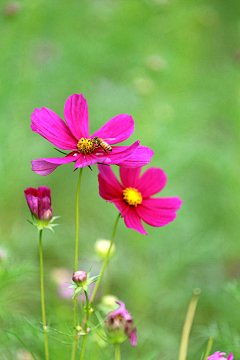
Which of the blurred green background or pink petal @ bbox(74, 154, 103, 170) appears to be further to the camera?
the blurred green background

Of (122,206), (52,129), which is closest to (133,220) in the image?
(122,206)

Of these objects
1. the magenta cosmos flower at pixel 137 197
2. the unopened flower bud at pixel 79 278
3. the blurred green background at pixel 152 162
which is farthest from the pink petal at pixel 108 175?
the blurred green background at pixel 152 162

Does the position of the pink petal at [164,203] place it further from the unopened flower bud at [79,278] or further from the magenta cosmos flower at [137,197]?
the unopened flower bud at [79,278]

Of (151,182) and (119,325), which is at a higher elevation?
(151,182)

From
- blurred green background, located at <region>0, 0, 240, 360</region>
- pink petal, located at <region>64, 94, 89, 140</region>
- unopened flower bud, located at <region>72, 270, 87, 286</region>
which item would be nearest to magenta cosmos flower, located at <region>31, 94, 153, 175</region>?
pink petal, located at <region>64, 94, 89, 140</region>

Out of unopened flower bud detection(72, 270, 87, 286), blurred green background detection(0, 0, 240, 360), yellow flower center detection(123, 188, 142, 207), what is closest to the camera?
unopened flower bud detection(72, 270, 87, 286)

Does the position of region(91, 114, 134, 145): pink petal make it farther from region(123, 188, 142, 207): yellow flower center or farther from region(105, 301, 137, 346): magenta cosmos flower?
region(105, 301, 137, 346): magenta cosmos flower

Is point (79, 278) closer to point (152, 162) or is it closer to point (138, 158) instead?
point (138, 158)
